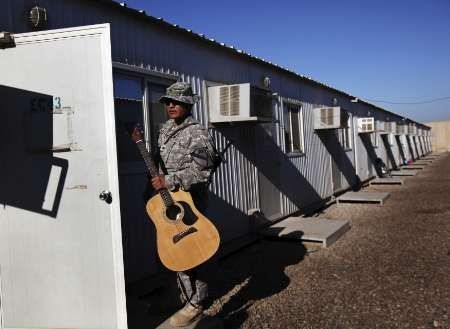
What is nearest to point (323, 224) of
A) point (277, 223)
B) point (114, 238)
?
point (277, 223)

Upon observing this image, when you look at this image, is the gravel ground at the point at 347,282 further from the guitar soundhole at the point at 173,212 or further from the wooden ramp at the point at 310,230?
the guitar soundhole at the point at 173,212

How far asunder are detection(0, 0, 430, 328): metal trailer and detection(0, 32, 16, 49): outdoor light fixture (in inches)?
4.0

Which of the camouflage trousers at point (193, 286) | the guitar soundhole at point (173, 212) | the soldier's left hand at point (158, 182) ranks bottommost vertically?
the camouflage trousers at point (193, 286)

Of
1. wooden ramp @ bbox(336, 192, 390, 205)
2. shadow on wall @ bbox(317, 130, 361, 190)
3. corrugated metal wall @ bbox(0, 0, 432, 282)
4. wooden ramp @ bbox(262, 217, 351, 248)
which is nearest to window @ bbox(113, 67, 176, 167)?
corrugated metal wall @ bbox(0, 0, 432, 282)

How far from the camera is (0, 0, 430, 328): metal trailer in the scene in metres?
3.55

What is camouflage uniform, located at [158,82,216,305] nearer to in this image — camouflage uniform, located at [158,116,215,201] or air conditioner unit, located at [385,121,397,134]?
camouflage uniform, located at [158,116,215,201]

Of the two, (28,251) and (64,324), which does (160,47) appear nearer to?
(28,251)

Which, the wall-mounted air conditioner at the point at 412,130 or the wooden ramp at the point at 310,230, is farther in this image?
the wall-mounted air conditioner at the point at 412,130

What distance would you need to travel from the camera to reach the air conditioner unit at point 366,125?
57.5 feet

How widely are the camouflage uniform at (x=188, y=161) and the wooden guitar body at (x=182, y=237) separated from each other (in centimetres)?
19

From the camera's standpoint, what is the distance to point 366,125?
17.6 metres

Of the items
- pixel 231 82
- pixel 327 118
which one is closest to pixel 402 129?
pixel 327 118

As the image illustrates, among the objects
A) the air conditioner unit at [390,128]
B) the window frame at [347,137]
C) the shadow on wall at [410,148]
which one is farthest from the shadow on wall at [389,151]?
the shadow on wall at [410,148]

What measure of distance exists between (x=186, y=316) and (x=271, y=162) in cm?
574
